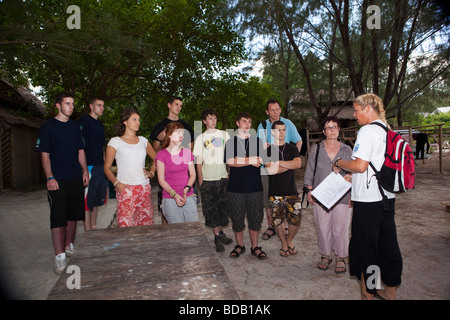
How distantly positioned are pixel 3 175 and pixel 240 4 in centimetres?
1105

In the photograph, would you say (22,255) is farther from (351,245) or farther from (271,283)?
(351,245)

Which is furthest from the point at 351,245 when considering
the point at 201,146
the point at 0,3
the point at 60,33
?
the point at 0,3

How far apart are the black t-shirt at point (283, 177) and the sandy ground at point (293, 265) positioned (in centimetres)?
88

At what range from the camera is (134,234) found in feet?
8.16

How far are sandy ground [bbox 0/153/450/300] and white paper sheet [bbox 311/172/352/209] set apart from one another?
876 mm

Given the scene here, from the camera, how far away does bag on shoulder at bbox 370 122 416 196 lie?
8.51 ft

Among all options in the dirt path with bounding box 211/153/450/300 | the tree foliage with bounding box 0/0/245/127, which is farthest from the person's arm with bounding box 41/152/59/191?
the tree foliage with bounding box 0/0/245/127

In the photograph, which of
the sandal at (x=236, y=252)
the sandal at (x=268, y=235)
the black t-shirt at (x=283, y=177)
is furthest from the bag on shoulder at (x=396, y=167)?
the sandal at (x=268, y=235)

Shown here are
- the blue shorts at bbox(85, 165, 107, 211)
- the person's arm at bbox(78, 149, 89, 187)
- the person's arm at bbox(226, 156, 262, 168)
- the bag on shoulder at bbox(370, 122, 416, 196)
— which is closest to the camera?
the bag on shoulder at bbox(370, 122, 416, 196)

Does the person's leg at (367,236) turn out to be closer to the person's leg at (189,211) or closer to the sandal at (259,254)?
the sandal at (259,254)

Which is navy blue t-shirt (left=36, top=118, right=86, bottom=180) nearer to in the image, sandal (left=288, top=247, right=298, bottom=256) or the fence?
sandal (left=288, top=247, right=298, bottom=256)

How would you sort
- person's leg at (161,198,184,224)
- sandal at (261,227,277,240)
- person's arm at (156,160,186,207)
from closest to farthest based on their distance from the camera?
person's arm at (156,160,186,207) → person's leg at (161,198,184,224) → sandal at (261,227,277,240)

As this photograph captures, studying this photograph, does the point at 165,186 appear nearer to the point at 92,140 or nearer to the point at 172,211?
the point at 172,211

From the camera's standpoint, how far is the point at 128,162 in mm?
3623
